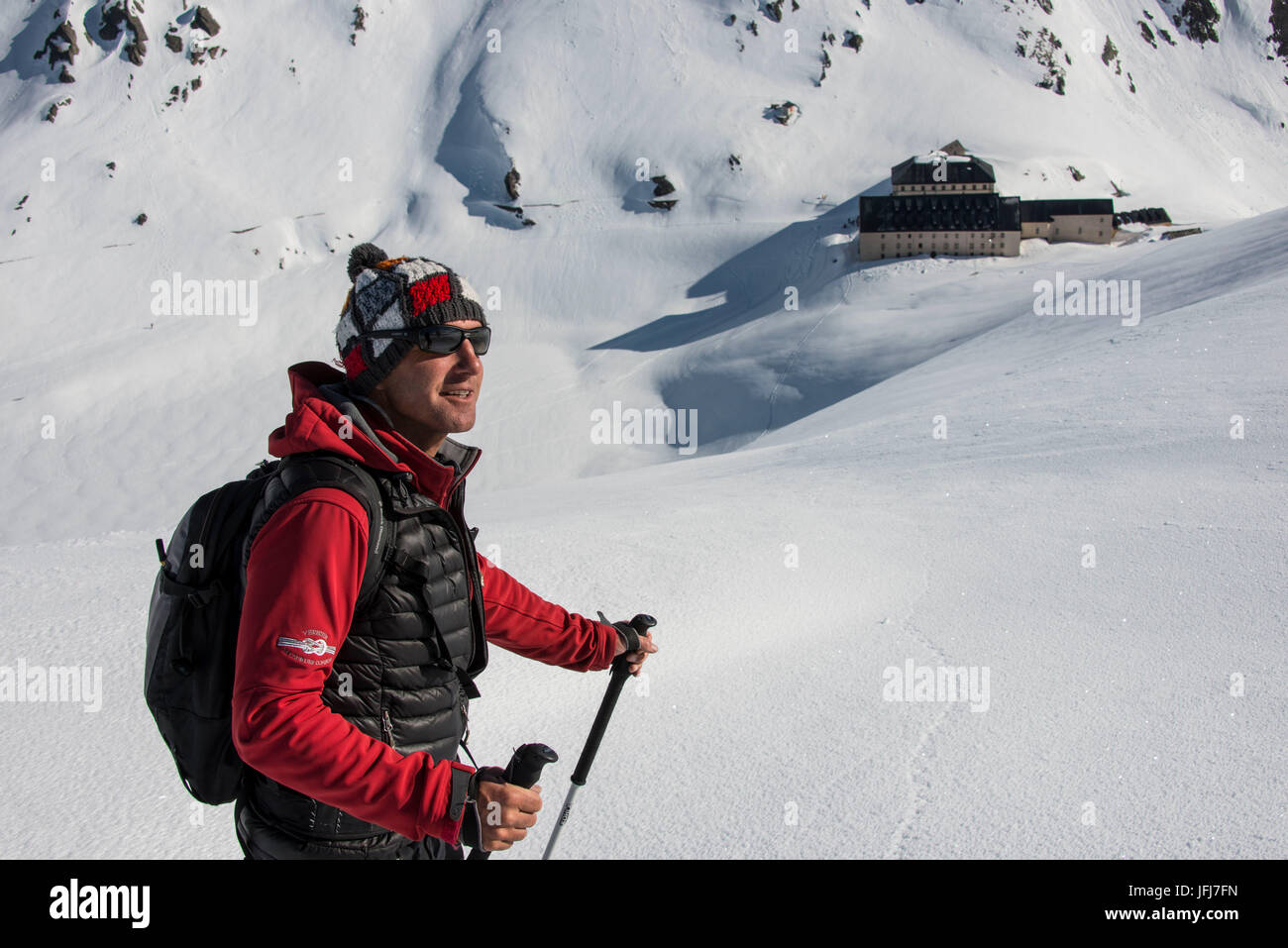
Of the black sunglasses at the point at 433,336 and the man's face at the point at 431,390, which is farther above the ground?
the black sunglasses at the point at 433,336

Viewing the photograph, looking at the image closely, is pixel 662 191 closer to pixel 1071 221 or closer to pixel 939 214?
pixel 939 214

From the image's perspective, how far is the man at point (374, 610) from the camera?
7.30 ft

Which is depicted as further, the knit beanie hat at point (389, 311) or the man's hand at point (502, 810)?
the knit beanie hat at point (389, 311)

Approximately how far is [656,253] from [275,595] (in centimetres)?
6109

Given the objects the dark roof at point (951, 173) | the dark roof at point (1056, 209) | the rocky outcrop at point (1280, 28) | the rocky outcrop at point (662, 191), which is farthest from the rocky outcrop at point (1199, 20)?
the rocky outcrop at point (662, 191)

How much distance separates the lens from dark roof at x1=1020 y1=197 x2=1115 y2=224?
56469 millimetres

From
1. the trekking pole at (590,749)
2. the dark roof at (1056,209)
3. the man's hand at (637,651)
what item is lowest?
the trekking pole at (590,749)

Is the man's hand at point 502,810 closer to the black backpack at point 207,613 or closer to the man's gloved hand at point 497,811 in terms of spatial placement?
the man's gloved hand at point 497,811

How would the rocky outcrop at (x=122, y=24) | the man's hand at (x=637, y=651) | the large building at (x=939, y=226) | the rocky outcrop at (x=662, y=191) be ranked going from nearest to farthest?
1. the man's hand at (x=637, y=651)
2. the large building at (x=939, y=226)
3. the rocky outcrop at (x=662, y=191)
4. the rocky outcrop at (x=122, y=24)

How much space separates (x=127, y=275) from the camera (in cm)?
5931

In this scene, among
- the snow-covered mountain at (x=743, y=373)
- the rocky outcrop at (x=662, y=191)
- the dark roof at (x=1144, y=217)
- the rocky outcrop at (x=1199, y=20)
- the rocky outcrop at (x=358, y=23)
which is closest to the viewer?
the snow-covered mountain at (x=743, y=373)

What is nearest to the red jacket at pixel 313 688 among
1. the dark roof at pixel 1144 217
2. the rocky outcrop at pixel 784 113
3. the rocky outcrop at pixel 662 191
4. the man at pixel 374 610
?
the man at pixel 374 610
